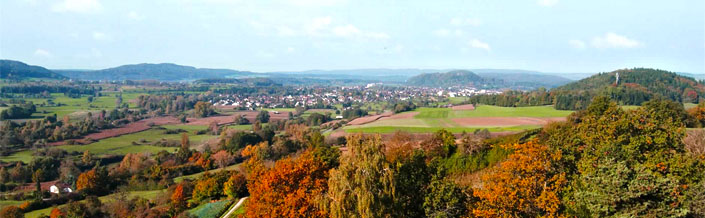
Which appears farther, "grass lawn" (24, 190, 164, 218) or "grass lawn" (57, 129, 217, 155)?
"grass lawn" (57, 129, 217, 155)

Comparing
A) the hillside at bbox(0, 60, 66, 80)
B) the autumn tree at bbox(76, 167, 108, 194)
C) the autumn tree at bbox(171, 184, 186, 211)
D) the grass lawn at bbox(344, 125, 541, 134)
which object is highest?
the hillside at bbox(0, 60, 66, 80)

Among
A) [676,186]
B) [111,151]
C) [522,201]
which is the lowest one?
[111,151]

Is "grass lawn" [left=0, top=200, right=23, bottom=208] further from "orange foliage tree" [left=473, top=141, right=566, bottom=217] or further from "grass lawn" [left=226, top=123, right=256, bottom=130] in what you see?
"grass lawn" [left=226, top=123, right=256, bottom=130]

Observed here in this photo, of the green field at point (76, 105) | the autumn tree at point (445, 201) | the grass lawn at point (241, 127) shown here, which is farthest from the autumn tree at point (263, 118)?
the autumn tree at point (445, 201)

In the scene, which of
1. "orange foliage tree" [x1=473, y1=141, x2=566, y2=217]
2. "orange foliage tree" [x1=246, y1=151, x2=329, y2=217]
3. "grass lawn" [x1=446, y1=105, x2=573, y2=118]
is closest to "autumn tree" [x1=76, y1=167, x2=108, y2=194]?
"orange foliage tree" [x1=246, y1=151, x2=329, y2=217]

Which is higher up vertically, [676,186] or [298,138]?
[676,186]

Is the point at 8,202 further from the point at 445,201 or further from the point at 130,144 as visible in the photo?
the point at 445,201

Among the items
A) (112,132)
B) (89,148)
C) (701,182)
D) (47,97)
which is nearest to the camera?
(701,182)

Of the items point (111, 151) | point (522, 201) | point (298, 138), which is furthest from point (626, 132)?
point (111, 151)

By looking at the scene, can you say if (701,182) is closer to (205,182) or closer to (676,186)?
(676,186)
